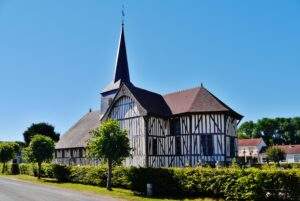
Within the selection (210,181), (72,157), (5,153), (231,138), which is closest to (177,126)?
(231,138)

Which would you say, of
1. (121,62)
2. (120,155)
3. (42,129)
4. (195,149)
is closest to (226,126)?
(195,149)

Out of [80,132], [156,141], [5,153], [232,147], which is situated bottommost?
[5,153]

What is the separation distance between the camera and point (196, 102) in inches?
1353

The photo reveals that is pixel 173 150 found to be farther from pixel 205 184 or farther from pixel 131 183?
pixel 205 184

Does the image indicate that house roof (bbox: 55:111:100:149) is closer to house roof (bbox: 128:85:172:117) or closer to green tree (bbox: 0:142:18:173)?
green tree (bbox: 0:142:18:173)

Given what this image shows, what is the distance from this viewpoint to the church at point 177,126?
32.2 metres

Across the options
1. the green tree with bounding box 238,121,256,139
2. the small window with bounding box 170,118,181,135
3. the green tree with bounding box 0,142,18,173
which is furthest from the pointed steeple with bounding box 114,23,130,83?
the green tree with bounding box 238,121,256,139

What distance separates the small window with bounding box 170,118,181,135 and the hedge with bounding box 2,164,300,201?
761cm

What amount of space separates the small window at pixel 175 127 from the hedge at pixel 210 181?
7613 millimetres

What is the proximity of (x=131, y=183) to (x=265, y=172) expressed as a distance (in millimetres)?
10267

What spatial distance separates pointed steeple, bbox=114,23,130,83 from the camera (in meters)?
44.0

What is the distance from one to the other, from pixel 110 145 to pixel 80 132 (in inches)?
856

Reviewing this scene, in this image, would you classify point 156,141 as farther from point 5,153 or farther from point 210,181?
point 5,153

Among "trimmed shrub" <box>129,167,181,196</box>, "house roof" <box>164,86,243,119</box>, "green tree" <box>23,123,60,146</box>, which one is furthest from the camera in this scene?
"green tree" <box>23,123,60,146</box>
